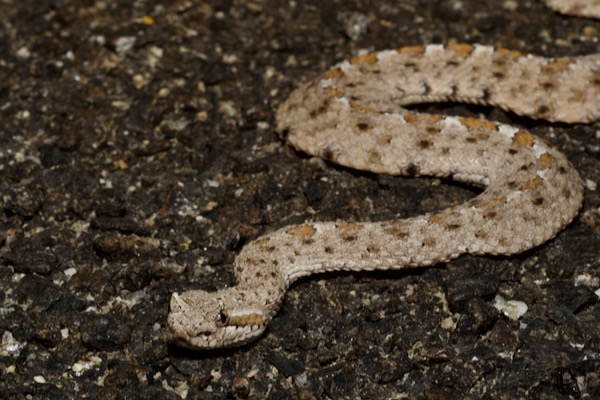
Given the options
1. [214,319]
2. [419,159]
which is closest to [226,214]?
[214,319]

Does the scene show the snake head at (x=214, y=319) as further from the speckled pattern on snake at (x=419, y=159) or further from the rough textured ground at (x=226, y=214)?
the rough textured ground at (x=226, y=214)

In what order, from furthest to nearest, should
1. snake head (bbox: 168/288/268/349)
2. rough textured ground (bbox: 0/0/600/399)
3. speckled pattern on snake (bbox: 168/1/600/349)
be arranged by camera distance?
1. speckled pattern on snake (bbox: 168/1/600/349)
2. rough textured ground (bbox: 0/0/600/399)
3. snake head (bbox: 168/288/268/349)

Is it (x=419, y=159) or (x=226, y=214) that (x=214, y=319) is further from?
(x=419, y=159)

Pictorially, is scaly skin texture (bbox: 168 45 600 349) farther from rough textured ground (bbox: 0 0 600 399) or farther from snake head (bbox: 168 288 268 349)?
rough textured ground (bbox: 0 0 600 399)

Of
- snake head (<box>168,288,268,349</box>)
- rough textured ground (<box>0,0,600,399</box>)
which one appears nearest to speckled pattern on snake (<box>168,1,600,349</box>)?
snake head (<box>168,288,268,349</box>)

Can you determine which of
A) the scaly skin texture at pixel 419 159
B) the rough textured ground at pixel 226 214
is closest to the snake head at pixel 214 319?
the scaly skin texture at pixel 419 159

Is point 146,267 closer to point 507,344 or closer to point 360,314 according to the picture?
point 360,314

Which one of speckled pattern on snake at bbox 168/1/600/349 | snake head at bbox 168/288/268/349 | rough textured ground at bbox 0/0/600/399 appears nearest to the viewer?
snake head at bbox 168/288/268/349
